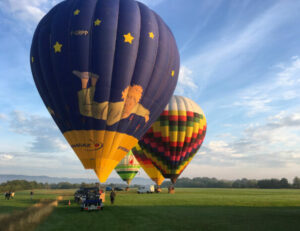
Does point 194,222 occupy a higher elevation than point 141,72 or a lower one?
lower

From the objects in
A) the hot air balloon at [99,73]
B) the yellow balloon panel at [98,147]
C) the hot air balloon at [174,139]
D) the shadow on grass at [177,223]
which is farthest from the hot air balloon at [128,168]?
the shadow on grass at [177,223]

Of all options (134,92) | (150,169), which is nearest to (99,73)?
(134,92)

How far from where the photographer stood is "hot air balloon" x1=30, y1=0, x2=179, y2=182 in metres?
20.6

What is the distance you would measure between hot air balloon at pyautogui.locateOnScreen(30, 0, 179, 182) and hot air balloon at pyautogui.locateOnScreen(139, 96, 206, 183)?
18544 millimetres

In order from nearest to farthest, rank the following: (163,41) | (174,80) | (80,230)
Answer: (80,230), (163,41), (174,80)

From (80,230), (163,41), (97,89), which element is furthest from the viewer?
(163,41)

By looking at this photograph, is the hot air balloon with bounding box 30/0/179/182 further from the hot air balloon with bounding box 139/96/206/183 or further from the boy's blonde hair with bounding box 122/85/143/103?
the hot air balloon with bounding box 139/96/206/183

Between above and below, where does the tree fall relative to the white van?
above

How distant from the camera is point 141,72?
72.1ft

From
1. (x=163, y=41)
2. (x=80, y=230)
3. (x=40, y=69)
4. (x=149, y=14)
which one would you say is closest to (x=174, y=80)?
(x=163, y=41)

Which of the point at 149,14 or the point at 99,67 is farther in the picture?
the point at 149,14

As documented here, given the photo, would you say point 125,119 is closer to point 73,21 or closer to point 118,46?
point 118,46

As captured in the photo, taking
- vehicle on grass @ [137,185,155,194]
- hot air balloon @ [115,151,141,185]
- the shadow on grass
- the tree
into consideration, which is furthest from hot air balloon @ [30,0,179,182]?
the tree

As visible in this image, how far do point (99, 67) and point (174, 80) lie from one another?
8.00 meters
